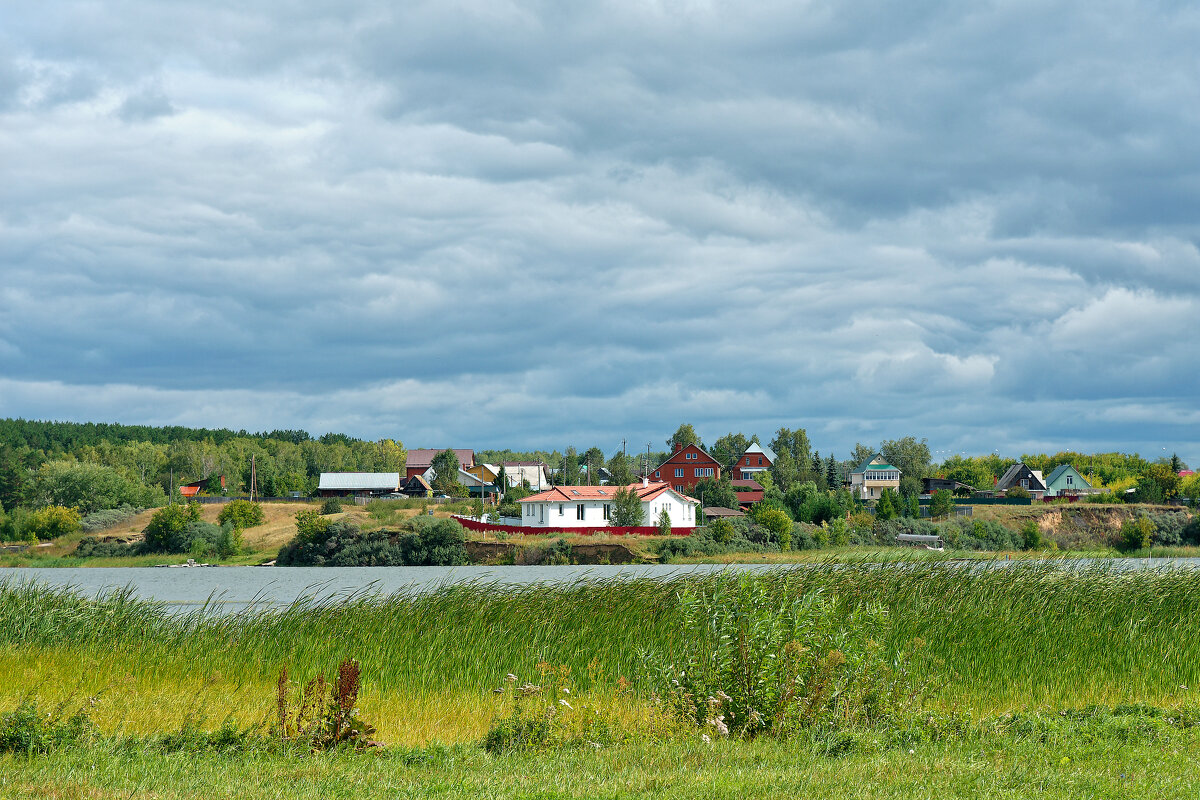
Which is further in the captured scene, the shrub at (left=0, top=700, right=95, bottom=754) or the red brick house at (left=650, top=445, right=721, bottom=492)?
the red brick house at (left=650, top=445, right=721, bottom=492)

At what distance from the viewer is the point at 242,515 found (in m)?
84.1

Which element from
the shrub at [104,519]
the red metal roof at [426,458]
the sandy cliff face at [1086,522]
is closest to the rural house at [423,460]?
the red metal roof at [426,458]

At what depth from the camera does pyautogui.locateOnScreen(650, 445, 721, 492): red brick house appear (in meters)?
116

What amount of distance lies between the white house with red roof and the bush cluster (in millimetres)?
11042

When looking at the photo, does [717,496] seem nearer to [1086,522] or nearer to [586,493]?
[586,493]

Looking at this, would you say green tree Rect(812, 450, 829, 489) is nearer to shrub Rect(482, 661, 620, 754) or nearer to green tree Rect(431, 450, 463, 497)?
green tree Rect(431, 450, 463, 497)

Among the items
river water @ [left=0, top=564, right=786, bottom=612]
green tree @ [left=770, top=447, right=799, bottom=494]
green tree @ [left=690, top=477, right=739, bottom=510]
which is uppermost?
green tree @ [left=770, top=447, right=799, bottom=494]

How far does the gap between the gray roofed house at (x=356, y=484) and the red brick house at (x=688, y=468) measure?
45.7 metres

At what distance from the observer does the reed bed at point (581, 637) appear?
14.0 meters

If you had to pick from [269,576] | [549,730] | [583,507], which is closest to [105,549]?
[269,576]

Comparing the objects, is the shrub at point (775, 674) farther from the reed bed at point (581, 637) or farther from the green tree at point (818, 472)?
the green tree at point (818, 472)

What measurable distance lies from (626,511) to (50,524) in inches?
1993

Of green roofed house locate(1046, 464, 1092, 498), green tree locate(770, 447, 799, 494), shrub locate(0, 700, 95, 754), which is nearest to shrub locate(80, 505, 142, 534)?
green tree locate(770, 447, 799, 494)

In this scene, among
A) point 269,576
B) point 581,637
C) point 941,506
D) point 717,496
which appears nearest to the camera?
point 581,637
